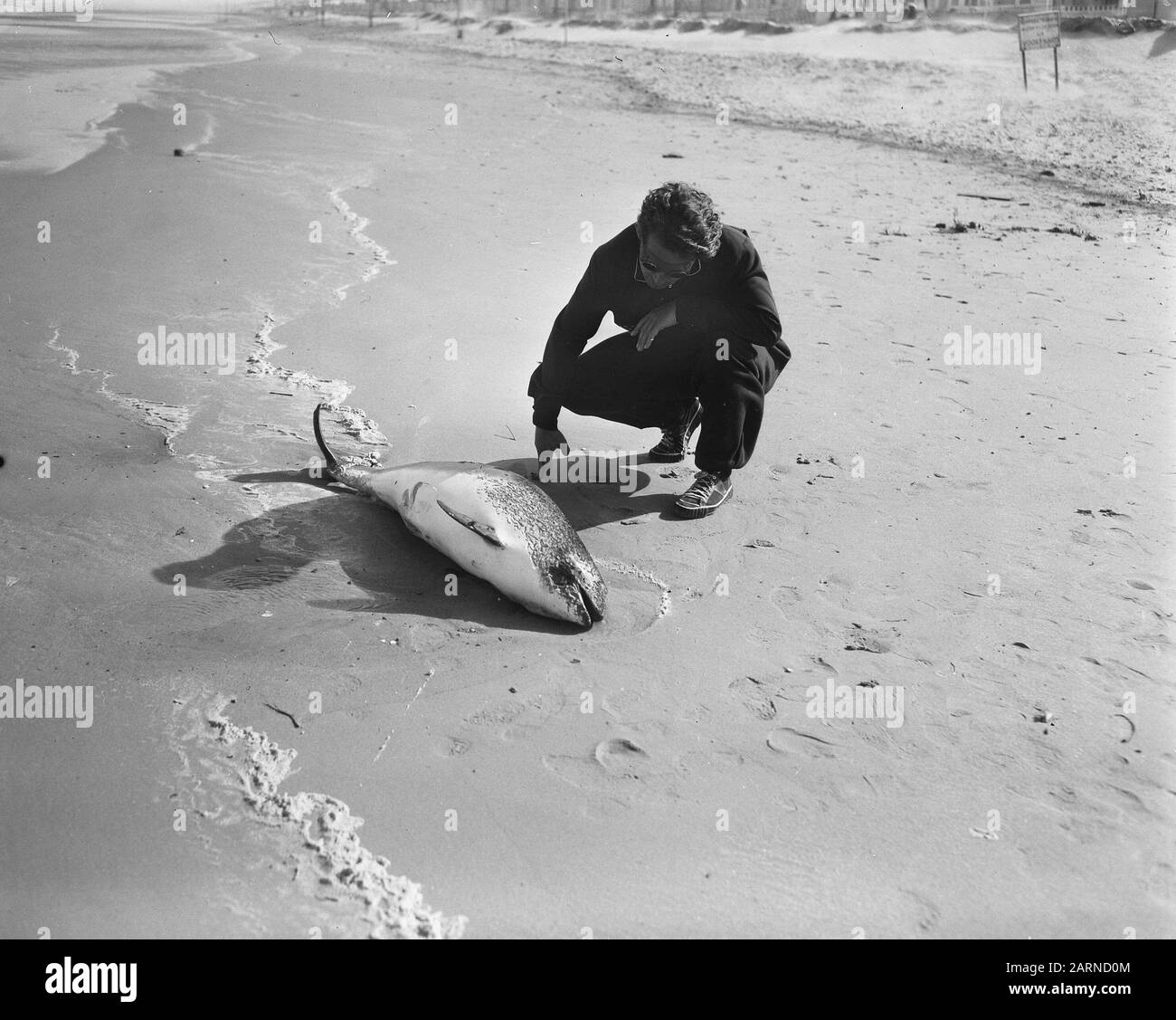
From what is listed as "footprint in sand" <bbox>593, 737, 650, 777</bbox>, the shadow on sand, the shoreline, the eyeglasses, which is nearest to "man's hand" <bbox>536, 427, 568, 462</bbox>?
the shadow on sand

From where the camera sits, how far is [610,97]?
1723cm

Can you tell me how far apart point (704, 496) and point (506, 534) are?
47.3 inches

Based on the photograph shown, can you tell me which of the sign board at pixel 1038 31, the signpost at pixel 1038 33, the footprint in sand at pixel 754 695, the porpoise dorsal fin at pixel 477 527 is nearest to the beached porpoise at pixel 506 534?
the porpoise dorsal fin at pixel 477 527

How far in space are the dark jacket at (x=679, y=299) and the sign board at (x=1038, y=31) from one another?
14100 millimetres

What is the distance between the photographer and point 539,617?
390 centimetres

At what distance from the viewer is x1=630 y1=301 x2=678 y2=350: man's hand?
15.1ft

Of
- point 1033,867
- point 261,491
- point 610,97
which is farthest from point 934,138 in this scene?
point 1033,867

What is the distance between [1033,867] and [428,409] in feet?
11.9

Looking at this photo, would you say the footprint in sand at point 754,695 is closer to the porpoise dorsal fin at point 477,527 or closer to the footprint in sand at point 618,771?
the footprint in sand at point 618,771

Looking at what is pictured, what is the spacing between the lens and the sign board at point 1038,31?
53.5ft

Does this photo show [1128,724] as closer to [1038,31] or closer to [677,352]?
[677,352]

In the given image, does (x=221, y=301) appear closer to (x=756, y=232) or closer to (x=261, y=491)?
(x=261, y=491)
